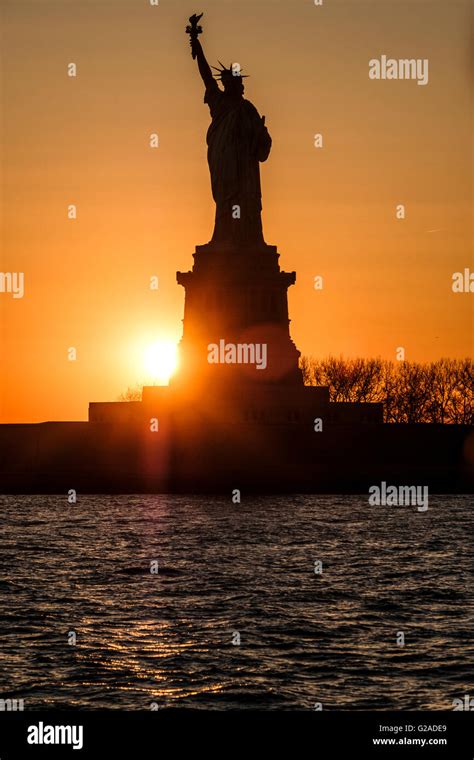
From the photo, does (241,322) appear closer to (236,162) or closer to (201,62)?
(236,162)

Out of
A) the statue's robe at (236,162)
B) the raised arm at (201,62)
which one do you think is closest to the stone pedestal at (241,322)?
the statue's robe at (236,162)

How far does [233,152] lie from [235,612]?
33.8 m

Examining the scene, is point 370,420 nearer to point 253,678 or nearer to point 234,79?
point 234,79

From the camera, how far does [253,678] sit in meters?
19.0

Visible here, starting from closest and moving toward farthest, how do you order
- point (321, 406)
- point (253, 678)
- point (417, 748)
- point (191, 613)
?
point (417, 748), point (253, 678), point (191, 613), point (321, 406)

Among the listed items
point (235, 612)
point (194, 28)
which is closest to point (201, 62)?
point (194, 28)

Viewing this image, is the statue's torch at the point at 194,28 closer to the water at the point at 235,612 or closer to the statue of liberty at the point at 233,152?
the statue of liberty at the point at 233,152

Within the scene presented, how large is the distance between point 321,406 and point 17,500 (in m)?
11.5

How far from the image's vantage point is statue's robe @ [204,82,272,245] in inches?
2197

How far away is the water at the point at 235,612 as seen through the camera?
18.5 meters

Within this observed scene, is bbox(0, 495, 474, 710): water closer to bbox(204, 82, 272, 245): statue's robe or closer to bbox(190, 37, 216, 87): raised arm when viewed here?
bbox(204, 82, 272, 245): statue's robe

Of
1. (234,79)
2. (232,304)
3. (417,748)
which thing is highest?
(234,79)

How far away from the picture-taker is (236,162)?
5597 centimetres

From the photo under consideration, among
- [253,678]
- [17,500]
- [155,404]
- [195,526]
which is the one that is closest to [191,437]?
[155,404]
